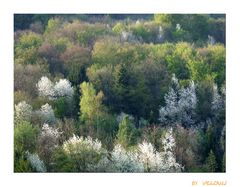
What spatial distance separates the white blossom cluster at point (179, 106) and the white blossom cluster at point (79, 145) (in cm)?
155

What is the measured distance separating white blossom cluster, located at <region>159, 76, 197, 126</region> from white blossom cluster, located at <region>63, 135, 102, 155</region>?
155 centimetres

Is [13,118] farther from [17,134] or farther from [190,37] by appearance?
[190,37]

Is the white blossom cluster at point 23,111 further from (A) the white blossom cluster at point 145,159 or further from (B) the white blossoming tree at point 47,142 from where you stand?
(A) the white blossom cluster at point 145,159

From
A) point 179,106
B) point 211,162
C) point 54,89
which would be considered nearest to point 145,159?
point 211,162

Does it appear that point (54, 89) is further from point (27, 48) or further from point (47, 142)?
point (47, 142)

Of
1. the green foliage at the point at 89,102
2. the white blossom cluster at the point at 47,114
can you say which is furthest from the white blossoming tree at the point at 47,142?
the green foliage at the point at 89,102

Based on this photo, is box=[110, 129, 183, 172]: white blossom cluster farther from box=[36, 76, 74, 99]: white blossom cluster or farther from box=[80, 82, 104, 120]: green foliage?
box=[36, 76, 74, 99]: white blossom cluster

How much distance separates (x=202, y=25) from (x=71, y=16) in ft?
Answer: 10.3

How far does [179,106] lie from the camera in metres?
18.0

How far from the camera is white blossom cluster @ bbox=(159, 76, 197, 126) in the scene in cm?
1778

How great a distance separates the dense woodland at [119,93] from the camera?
56.5 feet

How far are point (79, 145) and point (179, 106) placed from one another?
8.02 ft

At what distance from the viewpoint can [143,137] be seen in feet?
57.1
